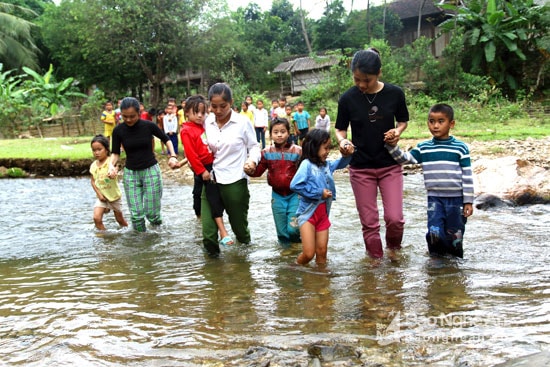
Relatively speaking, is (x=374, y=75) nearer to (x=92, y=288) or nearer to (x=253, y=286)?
(x=253, y=286)

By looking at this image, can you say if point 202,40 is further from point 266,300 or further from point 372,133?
point 266,300

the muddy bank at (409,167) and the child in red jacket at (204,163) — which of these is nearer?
the child in red jacket at (204,163)

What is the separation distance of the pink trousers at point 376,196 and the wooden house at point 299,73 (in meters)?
28.8

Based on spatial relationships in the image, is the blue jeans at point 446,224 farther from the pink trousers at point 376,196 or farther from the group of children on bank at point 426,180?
the pink trousers at point 376,196

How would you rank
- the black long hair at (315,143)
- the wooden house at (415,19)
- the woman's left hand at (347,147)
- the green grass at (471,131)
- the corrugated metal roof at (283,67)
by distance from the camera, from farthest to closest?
1. the corrugated metal roof at (283,67)
2. the wooden house at (415,19)
3. the green grass at (471,131)
4. the black long hair at (315,143)
5. the woman's left hand at (347,147)

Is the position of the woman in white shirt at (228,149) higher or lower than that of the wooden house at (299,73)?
lower

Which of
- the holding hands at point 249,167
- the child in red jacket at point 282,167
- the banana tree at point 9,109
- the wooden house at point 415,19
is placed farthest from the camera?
the wooden house at point 415,19

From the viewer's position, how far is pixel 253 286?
179 inches

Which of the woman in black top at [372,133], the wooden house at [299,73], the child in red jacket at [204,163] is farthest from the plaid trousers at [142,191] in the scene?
the wooden house at [299,73]

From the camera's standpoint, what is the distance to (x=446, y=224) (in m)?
4.78

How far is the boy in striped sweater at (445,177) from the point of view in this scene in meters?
4.67

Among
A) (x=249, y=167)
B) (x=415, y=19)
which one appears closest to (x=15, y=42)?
(x=415, y=19)

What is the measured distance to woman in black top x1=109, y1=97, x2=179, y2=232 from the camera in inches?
260

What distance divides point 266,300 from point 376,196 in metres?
1.52
